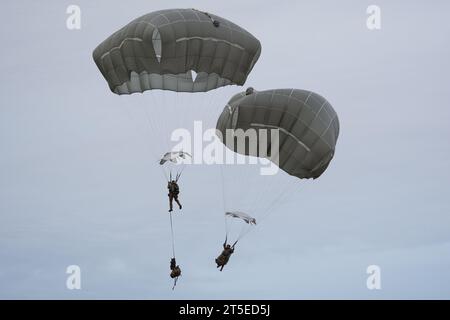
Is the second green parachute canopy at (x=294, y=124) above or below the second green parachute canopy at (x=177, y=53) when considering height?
below

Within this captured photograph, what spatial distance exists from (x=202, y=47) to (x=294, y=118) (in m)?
4.70

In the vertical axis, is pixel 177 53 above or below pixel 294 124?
above

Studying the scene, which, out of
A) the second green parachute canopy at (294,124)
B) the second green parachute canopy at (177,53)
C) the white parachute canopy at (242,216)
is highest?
the second green parachute canopy at (177,53)

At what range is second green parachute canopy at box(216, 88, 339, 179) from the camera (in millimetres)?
42031

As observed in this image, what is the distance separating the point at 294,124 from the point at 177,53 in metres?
5.51

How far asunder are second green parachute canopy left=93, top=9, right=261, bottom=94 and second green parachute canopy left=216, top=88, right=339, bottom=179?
5.65ft

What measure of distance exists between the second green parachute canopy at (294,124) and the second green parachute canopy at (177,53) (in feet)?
5.65

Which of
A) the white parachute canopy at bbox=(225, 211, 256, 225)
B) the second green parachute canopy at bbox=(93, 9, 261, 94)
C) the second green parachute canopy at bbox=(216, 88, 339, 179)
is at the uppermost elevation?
the second green parachute canopy at bbox=(93, 9, 261, 94)

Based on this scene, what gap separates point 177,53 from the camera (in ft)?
139

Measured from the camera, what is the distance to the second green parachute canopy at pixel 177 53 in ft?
139
